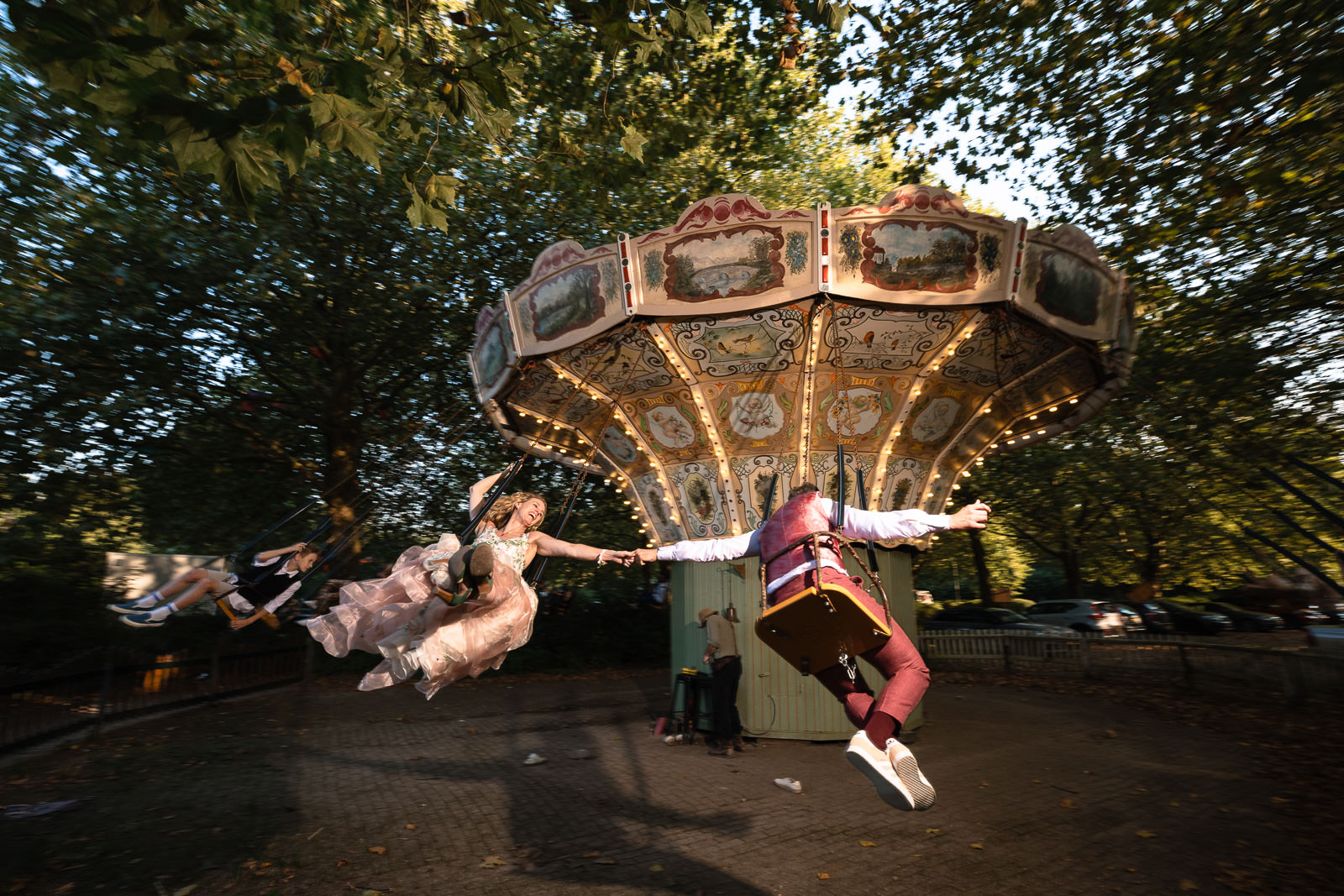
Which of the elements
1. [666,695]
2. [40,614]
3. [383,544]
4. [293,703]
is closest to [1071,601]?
[666,695]

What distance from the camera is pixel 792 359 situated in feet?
29.9

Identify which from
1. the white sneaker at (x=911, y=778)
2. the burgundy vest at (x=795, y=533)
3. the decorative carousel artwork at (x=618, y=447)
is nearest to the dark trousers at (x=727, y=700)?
the decorative carousel artwork at (x=618, y=447)

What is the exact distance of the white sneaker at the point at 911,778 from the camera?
374cm

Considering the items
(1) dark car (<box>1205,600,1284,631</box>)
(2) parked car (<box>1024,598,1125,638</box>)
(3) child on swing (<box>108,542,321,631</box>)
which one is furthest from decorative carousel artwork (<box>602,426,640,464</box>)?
(1) dark car (<box>1205,600,1284,631</box>)

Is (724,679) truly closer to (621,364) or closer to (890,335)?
(621,364)

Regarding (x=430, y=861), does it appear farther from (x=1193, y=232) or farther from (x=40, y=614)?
(x=1193, y=232)

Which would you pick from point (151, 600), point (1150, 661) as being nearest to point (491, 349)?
point (151, 600)

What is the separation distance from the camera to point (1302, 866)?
5.53 meters

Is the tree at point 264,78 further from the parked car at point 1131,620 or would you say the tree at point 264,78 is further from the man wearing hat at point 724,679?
the parked car at point 1131,620

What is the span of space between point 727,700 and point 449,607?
5510 millimetres

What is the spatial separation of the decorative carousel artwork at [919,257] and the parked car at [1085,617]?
1990 cm

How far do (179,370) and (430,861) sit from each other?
1246 cm

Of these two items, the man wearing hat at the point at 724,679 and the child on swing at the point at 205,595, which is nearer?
the child on swing at the point at 205,595

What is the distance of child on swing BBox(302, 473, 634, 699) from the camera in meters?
4.88
